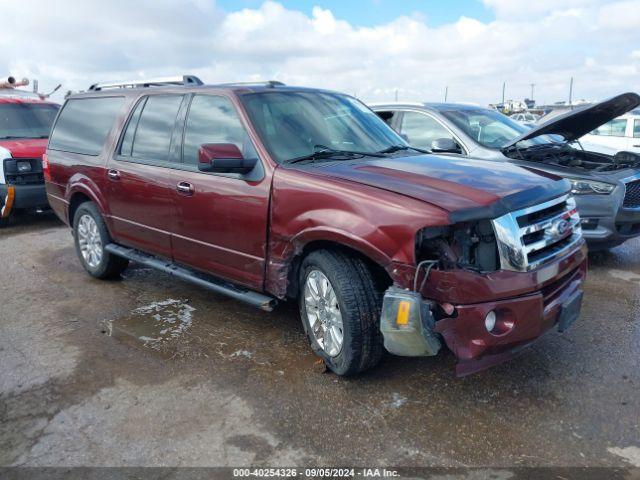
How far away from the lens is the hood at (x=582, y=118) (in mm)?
5520

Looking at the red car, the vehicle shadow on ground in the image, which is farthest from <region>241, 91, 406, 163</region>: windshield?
the vehicle shadow on ground

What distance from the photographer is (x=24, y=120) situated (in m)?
9.15

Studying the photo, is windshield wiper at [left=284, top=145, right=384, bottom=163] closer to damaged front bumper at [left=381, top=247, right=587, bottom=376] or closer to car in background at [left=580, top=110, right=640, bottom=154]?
damaged front bumper at [left=381, top=247, right=587, bottom=376]

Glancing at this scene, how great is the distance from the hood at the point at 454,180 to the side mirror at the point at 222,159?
45 centimetres

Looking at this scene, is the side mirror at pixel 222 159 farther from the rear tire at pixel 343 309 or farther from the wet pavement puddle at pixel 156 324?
the wet pavement puddle at pixel 156 324

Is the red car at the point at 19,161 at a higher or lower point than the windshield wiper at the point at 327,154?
lower

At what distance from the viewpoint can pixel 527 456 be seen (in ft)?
8.98

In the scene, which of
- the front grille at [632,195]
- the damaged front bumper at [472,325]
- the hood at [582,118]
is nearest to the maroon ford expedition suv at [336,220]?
the damaged front bumper at [472,325]

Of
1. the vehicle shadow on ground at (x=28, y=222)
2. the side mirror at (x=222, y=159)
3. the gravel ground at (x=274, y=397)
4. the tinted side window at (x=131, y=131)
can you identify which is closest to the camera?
the gravel ground at (x=274, y=397)

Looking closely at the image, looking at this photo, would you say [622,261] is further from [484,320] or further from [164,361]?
[164,361]

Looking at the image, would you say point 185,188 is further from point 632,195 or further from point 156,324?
point 632,195

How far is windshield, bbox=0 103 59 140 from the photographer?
29.1 feet

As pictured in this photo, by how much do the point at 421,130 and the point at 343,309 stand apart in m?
4.08

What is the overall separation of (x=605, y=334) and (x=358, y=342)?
6.99ft
